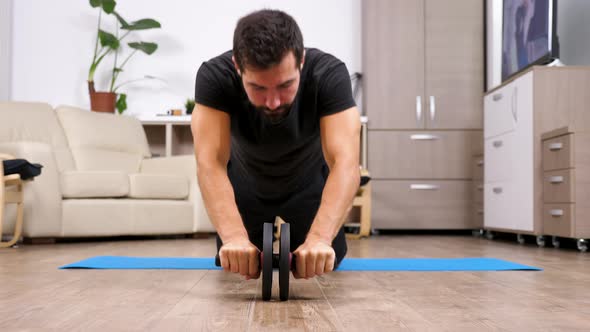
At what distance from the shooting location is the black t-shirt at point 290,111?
1639 millimetres

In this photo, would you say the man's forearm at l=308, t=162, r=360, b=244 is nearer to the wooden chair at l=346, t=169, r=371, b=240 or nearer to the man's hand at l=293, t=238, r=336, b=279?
the man's hand at l=293, t=238, r=336, b=279

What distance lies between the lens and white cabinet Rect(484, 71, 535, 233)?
3.62m

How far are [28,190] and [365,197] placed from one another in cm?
229

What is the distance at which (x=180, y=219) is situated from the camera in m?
4.08

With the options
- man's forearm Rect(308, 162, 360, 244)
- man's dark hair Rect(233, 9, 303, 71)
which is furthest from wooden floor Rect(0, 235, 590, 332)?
man's dark hair Rect(233, 9, 303, 71)

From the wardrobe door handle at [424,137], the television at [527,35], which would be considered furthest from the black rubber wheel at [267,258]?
the wardrobe door handle at [424,137]

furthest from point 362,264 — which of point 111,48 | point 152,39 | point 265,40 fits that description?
point 152,39

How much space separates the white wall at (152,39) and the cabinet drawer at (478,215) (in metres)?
1.61

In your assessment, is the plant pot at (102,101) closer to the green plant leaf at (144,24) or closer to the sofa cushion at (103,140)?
the sofa cushion at (103,140)

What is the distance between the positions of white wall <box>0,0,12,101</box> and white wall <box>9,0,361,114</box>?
0.19 ft

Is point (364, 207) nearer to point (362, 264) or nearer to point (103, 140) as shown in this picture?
point (103, 140)

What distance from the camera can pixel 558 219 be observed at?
3.26m

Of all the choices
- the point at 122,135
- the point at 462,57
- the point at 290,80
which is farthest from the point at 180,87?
the point at 290,80

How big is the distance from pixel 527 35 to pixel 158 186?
2.56m
